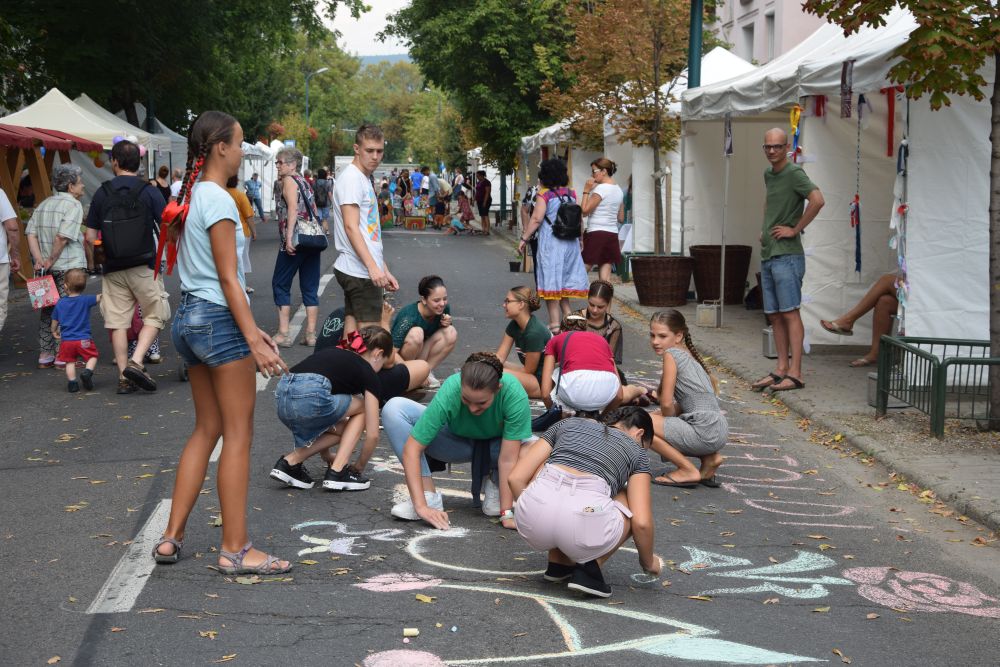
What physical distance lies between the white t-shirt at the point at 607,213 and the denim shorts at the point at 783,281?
4.00 m

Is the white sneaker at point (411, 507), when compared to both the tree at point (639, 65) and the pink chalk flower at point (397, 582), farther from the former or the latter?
the tree at point (639, 65)

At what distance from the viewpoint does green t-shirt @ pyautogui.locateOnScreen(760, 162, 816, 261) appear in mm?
9773

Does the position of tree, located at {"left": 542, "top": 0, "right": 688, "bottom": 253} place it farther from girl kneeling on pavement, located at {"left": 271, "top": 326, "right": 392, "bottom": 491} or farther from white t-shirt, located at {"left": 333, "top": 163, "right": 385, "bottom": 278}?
girl kneeling on pavement, located at {"left": 271, "top": 326, "right": 392, "bottom": 491}

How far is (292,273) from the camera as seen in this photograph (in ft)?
39.5

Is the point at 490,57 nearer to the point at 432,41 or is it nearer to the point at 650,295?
the point at 432,41

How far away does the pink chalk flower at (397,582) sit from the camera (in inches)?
197

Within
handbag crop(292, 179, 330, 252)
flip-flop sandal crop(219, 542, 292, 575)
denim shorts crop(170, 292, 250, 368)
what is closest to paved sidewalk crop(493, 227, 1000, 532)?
flip-flop sandal crop(219, 542, 292, 575)

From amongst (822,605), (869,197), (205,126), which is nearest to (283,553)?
(205,126)

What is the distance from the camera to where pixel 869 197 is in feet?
37.7

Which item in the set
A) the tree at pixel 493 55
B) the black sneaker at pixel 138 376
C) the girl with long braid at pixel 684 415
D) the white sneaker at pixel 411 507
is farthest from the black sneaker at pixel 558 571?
the tree at pixel 493 55

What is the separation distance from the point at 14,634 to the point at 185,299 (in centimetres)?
148

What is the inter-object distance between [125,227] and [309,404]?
3.95 meters

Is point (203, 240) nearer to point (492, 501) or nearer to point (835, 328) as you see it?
point (492, 501)

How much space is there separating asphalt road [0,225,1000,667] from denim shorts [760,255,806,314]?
1938mm
